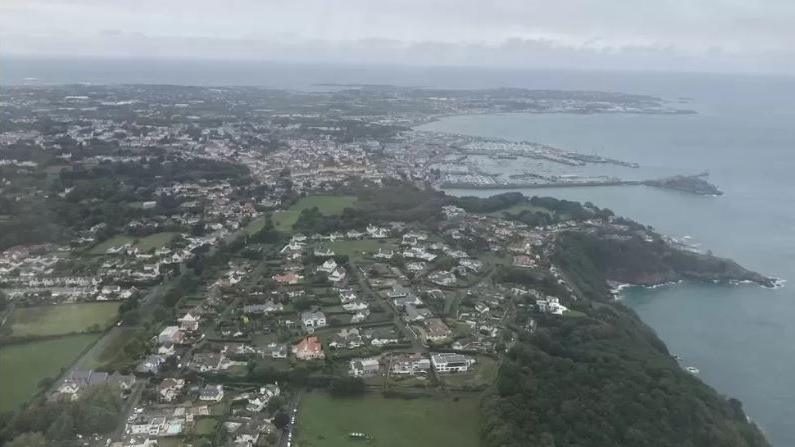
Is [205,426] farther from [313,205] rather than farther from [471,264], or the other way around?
[313,205]

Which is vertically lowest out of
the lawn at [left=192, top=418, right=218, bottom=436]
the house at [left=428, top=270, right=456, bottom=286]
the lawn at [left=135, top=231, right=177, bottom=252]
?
the lawn at [left=192, top=418, right=218, bottom=436]

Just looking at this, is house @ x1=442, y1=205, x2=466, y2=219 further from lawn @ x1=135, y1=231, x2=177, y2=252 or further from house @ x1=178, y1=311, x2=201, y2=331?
house @ x1=178, y1=311, x2=201, y2=331

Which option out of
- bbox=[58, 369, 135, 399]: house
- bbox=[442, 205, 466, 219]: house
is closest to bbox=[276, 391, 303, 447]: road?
bbox=[58, 369, 135, 399]: house

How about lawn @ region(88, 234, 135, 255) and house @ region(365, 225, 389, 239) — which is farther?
house @ region(365, 225, 389, 239)

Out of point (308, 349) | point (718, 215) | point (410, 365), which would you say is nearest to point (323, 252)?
point (308, 349)

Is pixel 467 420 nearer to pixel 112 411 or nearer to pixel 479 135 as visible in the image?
pixel 112 411

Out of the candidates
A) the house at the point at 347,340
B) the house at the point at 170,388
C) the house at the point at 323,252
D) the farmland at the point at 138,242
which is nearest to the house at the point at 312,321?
the house at the point at 347,340
